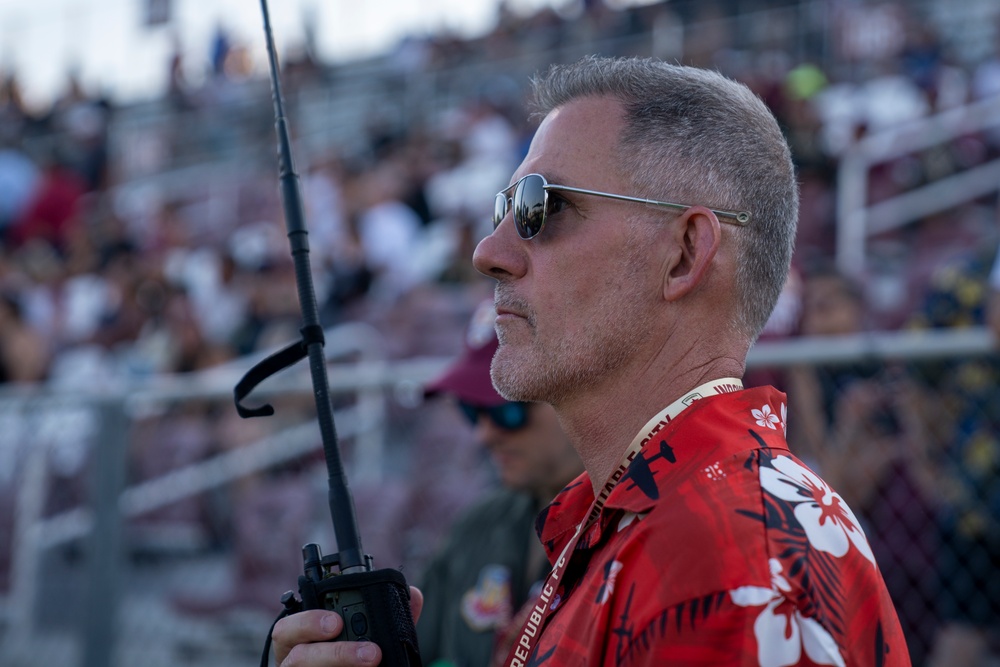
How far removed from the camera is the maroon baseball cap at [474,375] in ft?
10.9

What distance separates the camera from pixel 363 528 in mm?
5082

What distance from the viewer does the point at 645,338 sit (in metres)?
1.83

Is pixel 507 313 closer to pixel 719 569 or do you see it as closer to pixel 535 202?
pixel 535 202

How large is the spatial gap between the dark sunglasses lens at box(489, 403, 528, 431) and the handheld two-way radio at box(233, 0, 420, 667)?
4.49ft

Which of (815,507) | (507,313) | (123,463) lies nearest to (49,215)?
(123,463)

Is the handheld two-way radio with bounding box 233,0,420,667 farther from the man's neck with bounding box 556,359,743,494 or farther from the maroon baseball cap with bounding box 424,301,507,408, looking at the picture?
the maroon baseball cap with bounding box 424,301,507,408

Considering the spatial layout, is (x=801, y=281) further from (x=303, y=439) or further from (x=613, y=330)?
(x=613, y=330)

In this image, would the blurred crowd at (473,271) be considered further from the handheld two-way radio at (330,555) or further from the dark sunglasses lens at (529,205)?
the handheld two-way radio at (330,555)

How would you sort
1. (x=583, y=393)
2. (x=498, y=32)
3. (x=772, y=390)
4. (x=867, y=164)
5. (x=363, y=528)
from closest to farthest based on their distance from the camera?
(x=772, y=390), (x=583, y=393), (x=363, y=528), (x=867, y=164), (x=498, y=32)

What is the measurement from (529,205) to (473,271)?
585 cm

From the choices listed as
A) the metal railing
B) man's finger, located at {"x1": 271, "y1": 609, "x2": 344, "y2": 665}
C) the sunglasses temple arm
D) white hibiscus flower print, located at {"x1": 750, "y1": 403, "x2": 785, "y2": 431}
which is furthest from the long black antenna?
A: the metal railing

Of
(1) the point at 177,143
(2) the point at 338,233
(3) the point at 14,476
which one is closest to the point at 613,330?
(3) the point at 14,476

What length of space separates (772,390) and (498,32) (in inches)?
576

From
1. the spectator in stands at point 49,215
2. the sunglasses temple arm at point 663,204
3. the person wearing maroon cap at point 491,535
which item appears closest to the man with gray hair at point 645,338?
the sunglasses temple arm at point 663,204
